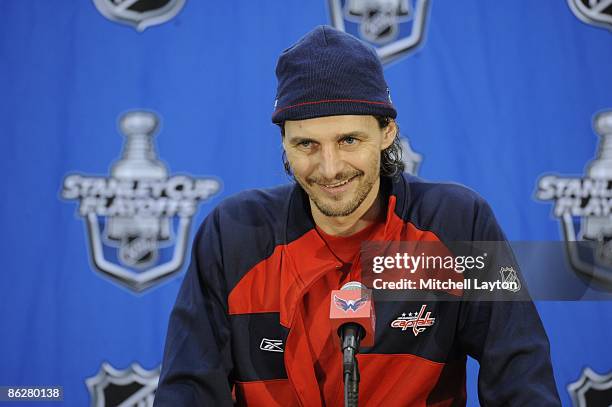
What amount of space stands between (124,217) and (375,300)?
3.60 ft

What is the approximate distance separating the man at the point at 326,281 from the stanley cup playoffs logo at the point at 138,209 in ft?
2.21

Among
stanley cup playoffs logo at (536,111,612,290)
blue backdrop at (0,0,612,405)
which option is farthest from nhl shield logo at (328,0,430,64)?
stanley cup playoffs logo at (536,111,612,290)

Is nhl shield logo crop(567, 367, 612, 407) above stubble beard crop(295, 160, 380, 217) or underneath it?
underneath

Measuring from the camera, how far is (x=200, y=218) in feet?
7.49

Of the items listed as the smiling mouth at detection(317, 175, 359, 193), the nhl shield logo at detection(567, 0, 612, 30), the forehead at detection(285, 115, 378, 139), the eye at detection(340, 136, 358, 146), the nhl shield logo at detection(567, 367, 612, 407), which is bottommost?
the nhl shield logo at detection(567, 367, 612, 407)

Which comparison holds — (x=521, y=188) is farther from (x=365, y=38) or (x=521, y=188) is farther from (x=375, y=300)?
(x=375, y=300)

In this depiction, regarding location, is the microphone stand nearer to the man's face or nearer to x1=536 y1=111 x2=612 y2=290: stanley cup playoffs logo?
the man's face

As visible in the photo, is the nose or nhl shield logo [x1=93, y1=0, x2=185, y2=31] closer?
the nose

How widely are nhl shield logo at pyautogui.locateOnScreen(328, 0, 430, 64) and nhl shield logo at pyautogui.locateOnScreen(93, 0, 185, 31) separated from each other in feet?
1.86

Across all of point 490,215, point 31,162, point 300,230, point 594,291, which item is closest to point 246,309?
point 300,230

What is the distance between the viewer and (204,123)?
7.55 feet

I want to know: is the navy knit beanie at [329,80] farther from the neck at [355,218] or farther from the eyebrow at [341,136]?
the neck at [355,218]

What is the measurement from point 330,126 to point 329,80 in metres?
0.09

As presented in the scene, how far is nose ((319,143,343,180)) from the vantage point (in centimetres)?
139
